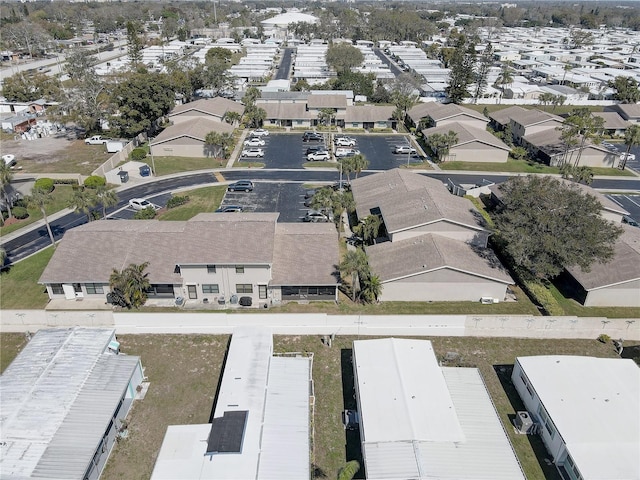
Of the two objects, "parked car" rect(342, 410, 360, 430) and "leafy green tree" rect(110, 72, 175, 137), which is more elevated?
"leafy green tree" rect(110, 72, 175, 137)

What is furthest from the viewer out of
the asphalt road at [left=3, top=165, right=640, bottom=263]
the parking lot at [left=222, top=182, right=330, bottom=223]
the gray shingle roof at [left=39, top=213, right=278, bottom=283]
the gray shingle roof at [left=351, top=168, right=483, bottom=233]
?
the parking lot at [left=222, top=182, right=330, bottom=223]

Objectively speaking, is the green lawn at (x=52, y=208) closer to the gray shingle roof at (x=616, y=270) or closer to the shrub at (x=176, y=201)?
the shrub at (x=176, y=201)

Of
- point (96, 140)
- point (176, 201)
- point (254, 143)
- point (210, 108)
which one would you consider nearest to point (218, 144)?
point (254, 143)

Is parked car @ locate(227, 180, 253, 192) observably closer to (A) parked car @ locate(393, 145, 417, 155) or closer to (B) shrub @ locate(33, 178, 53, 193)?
(B) shrub @ locate(33, 178, 53, 193)

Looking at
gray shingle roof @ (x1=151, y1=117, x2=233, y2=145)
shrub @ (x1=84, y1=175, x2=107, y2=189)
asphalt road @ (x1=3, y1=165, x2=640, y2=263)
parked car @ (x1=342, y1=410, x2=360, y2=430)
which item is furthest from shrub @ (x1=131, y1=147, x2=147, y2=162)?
parked car @ (x1=342, y1=410, x2=360, y2=430)

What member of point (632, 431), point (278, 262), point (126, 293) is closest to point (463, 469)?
point (632, 431)

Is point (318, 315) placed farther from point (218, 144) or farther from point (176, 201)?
point (218, 144)

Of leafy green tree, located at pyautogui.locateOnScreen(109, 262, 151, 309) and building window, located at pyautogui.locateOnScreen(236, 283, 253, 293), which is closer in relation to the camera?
leafy green tree, located at pyautogui.locateOnScreen(109, 262, 151, 309)
